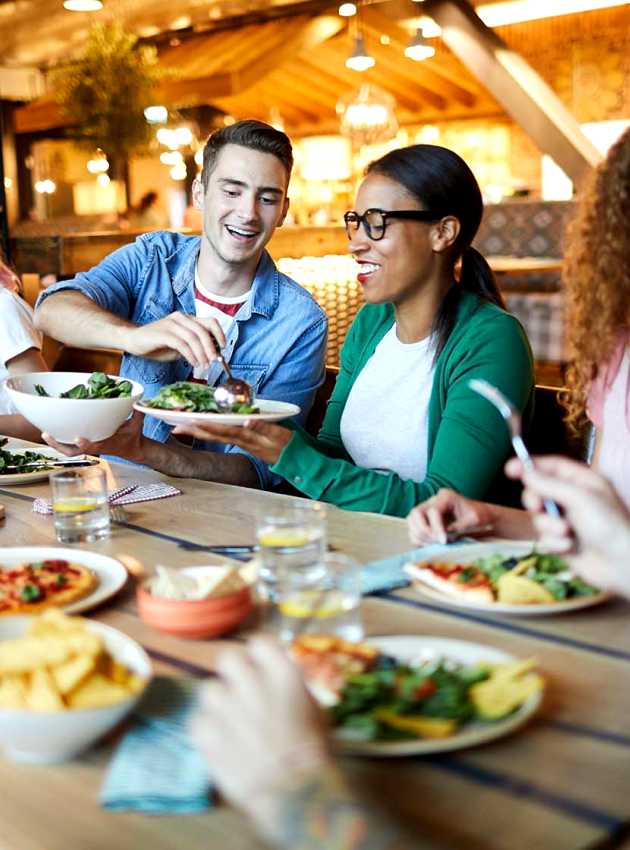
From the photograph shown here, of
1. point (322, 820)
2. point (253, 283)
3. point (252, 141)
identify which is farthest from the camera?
point (253, 283)

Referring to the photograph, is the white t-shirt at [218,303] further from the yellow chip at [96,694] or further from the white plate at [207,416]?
the yellow chip at [96,694]

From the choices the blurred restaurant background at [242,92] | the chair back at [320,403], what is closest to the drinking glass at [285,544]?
the chair back at [320,403]

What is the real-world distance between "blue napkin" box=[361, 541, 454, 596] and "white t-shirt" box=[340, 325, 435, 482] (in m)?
0.67

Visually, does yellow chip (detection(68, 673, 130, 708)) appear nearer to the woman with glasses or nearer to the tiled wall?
the woman with glasses

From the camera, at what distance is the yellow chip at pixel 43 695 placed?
3.18 feet

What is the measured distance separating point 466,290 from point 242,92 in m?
6.55

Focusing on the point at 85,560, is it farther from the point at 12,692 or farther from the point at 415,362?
the point at 415,362

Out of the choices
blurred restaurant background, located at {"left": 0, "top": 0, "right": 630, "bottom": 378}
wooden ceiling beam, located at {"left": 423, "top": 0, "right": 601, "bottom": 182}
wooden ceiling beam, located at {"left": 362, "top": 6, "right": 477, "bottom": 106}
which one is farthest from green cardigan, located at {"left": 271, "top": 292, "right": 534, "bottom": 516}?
wooden ceiling beam, located at {"left": 362, "top": 6, "right": 477, "bottom": 106}

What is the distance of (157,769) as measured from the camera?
97 centimetres

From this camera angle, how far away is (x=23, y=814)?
936 millimetres

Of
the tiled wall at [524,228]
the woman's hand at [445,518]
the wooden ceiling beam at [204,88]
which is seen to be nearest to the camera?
the woman's hand at [445,518]

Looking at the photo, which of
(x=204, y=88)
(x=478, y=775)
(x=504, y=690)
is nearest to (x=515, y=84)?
(x=204, y=88)

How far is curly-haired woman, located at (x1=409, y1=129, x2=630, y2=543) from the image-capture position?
5.63ft

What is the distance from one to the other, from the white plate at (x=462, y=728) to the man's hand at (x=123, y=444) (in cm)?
107
